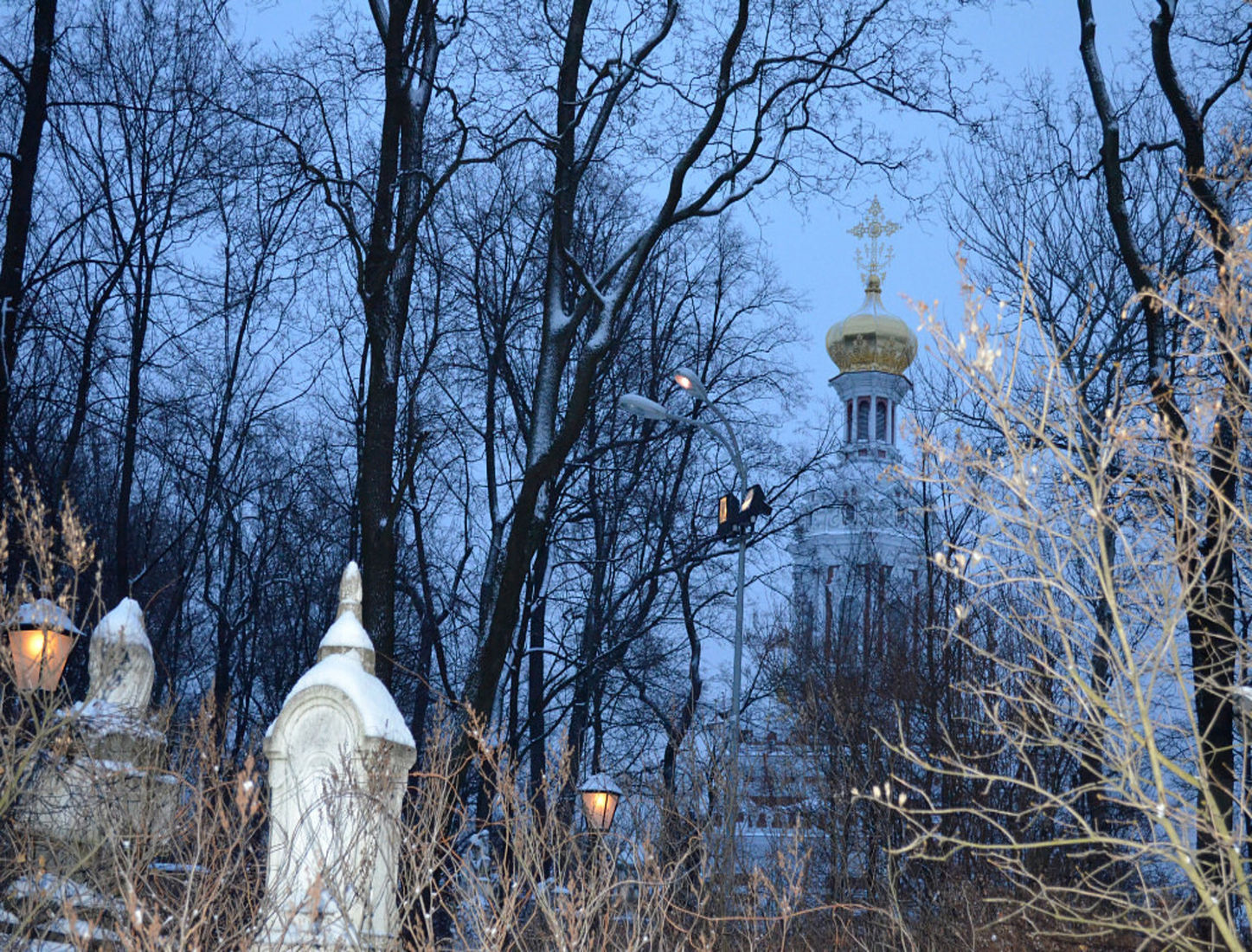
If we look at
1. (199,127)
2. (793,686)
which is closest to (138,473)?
(199,127)

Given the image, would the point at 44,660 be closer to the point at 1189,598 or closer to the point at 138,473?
the point at 1189,598

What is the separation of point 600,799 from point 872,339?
2007 inches

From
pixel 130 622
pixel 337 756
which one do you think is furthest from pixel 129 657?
pixel 337 756

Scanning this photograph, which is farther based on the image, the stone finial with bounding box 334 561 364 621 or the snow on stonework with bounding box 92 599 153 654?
the snow on stonework with bounding box 92 599 153 654

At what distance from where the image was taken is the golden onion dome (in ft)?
202

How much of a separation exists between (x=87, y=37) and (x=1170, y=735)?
1717cm

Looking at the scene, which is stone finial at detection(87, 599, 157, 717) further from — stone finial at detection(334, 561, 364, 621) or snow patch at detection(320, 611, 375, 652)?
snow patch at detection(320, 611, 375, 652)

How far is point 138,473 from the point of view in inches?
1176

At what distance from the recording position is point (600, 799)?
13125 mm

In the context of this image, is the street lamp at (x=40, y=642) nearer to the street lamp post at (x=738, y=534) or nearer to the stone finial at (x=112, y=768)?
the stone finial at (x=112, y=768)

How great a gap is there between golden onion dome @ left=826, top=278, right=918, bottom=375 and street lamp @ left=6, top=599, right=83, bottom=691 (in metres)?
52.4

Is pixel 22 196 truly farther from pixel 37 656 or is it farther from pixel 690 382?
pixel 690 382

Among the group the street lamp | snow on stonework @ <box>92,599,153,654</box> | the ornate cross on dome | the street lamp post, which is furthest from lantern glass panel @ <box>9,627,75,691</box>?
the ornate cross on dome

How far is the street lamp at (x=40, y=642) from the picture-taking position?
9.09 m
